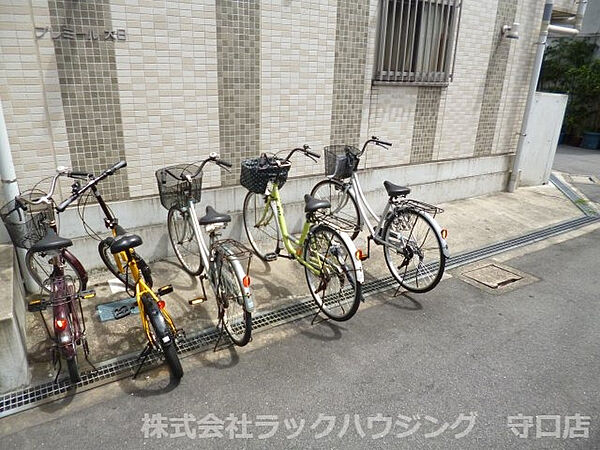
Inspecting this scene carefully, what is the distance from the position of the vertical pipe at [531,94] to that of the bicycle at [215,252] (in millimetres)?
6599

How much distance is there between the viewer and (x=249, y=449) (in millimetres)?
2721

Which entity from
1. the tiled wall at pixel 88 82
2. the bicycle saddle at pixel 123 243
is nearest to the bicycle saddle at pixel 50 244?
the bicycle saddle at pixel 123 243

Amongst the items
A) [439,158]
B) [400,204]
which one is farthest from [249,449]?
[439,158]

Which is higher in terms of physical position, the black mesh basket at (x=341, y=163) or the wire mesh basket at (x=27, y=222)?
the black mesh basket at (x=341, y=163)

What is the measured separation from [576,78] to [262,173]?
14.8m

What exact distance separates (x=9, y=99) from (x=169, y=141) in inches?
60.1

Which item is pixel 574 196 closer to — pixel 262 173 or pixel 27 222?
pixel 262 173

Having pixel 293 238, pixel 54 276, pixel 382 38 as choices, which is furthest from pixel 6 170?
pixel 382 38

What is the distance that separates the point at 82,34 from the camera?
4145mm

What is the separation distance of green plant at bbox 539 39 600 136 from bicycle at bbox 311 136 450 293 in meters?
13.1

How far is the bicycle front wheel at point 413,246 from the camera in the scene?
448cm

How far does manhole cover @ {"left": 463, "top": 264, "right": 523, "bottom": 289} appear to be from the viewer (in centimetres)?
503

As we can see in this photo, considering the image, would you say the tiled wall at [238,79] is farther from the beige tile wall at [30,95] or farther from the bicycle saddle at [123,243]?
the bicycle saddle at [123,243]

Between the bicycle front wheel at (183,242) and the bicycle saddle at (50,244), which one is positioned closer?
the bicycle saddle at (50,244)
